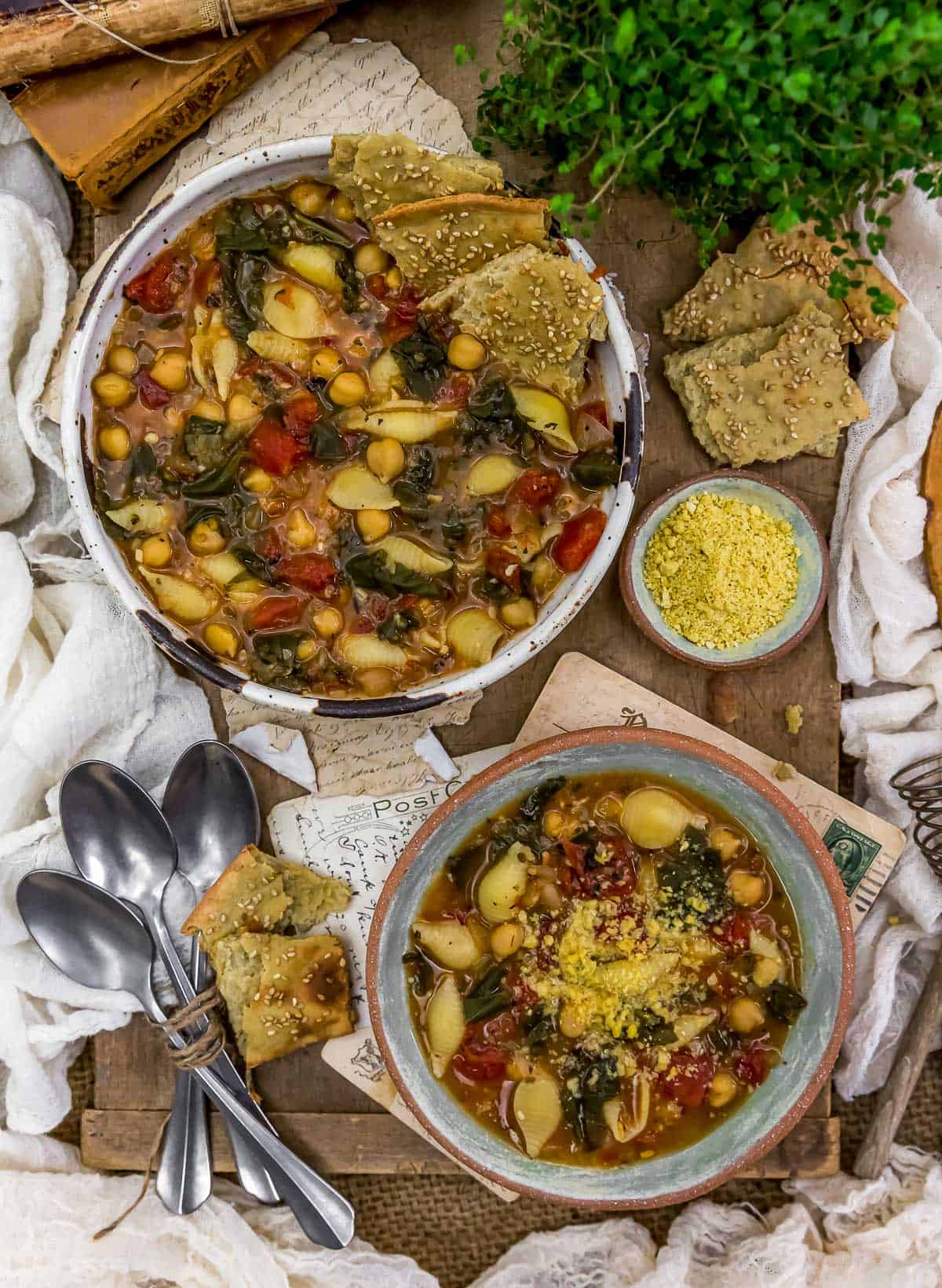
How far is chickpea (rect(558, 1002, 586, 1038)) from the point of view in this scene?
2.62m

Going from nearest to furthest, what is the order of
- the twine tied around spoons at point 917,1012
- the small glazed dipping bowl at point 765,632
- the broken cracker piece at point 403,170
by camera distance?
the broken cracker piece at point 403,170 < the small glazed dipping bowl at point 765,632 < the twine tied around spoons at point 917,1012

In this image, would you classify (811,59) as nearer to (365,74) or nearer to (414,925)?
(365,74)

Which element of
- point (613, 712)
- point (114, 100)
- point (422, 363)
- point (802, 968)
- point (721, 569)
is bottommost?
point (802, 968)

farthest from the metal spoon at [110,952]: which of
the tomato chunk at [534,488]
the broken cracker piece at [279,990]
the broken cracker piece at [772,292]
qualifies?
Result: the broken cracker piece at [772,292]

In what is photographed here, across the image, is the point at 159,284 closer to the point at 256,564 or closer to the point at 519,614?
the point at 256,564

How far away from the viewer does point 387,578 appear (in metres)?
2.43

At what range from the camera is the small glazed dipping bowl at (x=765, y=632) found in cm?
269

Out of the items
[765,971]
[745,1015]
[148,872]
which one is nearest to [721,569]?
[765,971]

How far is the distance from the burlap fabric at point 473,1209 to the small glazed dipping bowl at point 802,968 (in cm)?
47

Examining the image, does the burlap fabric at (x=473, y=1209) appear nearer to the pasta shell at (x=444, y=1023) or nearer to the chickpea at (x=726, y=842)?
the pasta shell at (x=444, y=1023)

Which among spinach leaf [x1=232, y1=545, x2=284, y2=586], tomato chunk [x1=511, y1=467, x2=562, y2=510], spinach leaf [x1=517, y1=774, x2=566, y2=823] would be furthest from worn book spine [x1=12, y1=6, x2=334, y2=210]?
spinach leaf [x1=517, y1=774, x2=566, y2=823]

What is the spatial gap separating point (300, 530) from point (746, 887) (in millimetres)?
1405

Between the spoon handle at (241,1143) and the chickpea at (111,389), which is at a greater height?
the chickpea at (111,389)

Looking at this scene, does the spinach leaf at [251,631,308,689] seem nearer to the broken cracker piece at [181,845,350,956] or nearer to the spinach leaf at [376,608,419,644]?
the spinach leaf at [376,608,419,644]
